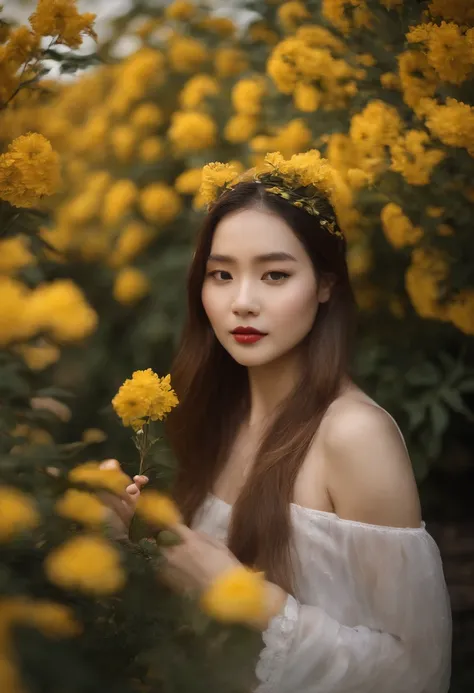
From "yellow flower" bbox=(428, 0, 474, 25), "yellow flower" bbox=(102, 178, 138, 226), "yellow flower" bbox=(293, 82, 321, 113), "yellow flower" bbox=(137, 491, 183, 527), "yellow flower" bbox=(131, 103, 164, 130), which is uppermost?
"yellow flower" bbox=(428, 0, 474, 25)

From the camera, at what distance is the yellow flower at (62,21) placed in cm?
107

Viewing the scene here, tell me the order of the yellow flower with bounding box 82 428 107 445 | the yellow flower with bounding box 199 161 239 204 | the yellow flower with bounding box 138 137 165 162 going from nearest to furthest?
the yellow flower with bounding box 82 428 107 445, the yellow flower with bounding box 199 161 239 204, the yellow flower with bounding box 138 137 165 162

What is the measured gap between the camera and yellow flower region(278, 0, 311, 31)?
6.86 feet

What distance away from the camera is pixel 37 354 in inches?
34.1

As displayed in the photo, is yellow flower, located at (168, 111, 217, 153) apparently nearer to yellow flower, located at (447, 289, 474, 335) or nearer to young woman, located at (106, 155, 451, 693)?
yellow flower, located at (447, 289, 474, 335)

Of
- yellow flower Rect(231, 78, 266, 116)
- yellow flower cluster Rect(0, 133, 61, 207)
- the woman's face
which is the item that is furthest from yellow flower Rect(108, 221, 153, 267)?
yellow flower cluster Rect(0, 133, 61, 207)

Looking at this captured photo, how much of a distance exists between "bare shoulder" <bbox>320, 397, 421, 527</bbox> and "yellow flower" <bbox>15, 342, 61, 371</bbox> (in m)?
0.40

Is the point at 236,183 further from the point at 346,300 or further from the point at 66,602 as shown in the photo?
the point at 66,602

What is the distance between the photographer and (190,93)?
2.25m

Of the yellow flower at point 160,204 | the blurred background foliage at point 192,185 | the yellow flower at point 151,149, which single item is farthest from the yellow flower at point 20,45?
the yellow flower at point 151,149

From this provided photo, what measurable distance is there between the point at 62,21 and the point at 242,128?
1.04m

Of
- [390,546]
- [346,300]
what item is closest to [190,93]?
[346,300]

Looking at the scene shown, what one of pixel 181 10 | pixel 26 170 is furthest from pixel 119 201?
pixel 26 170

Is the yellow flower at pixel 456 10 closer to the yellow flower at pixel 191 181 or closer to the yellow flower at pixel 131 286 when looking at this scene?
the yellow flower at pixel 191 181
